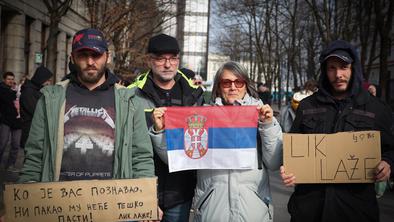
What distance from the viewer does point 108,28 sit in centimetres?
2073

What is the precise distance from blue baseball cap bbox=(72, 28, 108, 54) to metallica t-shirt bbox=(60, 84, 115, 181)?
1.05 feet

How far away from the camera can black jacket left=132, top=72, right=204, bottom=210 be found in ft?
12.0

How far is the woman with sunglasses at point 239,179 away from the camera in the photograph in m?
3.25

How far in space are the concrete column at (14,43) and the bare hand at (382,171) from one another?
2022 centimetres

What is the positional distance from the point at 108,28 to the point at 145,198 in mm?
18529

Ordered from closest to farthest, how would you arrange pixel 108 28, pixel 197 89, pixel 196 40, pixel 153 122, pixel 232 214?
1. pixel 232 214
2. pixel 153 122
3. pixel 197 89
4. pixel 108 28
5. pixel 196 40

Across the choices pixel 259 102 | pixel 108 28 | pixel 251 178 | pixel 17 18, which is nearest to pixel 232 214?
pixel 251 178

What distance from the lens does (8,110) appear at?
10500 millimetres

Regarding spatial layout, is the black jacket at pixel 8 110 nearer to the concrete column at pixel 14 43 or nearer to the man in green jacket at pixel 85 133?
the man in green jacket at pixel 85 133

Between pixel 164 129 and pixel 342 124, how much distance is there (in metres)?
1.23

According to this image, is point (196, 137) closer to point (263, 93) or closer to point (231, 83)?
point (231, 83)

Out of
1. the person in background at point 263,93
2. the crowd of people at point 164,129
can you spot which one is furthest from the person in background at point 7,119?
the person in background at point 263,93

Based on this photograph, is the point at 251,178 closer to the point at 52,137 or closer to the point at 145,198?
the point at 145,198

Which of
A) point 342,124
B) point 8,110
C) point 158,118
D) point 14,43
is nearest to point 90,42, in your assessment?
point 158,118
